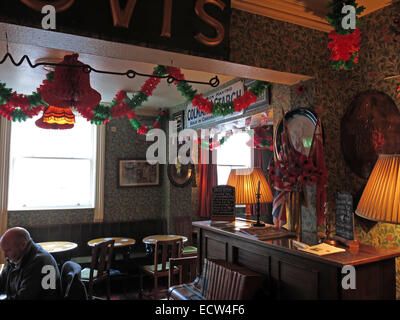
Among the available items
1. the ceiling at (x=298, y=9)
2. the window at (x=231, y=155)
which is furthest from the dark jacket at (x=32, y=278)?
the window at (x=231, y=155)

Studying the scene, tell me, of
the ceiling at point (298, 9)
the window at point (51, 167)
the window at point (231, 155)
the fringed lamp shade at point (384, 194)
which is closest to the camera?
the fringed lamp shade at point (384, 194)

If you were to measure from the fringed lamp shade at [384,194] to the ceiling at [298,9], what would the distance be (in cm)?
134

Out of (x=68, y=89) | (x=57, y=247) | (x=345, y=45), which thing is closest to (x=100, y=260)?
(x=57, y=247)

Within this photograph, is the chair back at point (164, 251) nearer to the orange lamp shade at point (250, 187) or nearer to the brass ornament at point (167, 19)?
the orange lamp shade at point (250, 187)

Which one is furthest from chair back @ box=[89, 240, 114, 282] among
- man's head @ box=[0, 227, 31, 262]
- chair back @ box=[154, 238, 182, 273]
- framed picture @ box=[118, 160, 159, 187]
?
framed picture @ box=[118, 160, 159, 187]

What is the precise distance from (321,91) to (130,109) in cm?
292

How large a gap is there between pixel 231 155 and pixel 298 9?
5.36 m

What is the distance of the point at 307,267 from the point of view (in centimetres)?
187

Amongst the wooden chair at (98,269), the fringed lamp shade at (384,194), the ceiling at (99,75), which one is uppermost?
the ceiling at (99,75)

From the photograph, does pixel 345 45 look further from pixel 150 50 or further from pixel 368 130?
pixel 150 50

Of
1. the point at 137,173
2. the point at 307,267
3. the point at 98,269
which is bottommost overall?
the point at 98,269

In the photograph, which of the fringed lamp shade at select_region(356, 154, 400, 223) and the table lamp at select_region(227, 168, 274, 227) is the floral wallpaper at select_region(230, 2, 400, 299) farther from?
the fringed lamp shade at select_region(356, 154, 400, 223)

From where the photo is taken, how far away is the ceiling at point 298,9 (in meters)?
2.19
